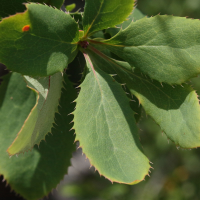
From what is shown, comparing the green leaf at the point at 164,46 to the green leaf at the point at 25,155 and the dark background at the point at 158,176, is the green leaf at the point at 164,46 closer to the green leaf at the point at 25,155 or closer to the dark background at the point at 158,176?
the green leaf at the point at 25,155

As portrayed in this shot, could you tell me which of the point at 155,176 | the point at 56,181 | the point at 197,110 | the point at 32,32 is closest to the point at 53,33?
the point at 32,32

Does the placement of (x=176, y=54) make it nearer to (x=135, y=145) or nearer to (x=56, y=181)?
(x=135, y=145)

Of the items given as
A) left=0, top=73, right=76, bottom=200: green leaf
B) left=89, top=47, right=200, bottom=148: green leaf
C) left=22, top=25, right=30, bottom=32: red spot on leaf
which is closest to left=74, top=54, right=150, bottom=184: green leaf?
left=89, top=47, right=200, bottom=148: green leaf

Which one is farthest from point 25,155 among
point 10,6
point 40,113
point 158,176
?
point 158,176

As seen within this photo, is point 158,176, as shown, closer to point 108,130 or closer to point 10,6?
point 108,130

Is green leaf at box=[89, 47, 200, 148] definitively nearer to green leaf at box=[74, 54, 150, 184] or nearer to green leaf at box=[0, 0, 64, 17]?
green leaf at box=[74, 54, 150, 184]

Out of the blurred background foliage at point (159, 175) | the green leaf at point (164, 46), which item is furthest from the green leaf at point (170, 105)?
the blurred background foliage at point (159, 175)

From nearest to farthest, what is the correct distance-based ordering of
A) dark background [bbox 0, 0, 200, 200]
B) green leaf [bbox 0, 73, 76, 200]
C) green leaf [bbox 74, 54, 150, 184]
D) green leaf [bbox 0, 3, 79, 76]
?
green leaf [bbox 0, 3, 79, 76] → green leaf [bbox 74, 54, 150, 184] → green leaf [bbox 0, 73, 76, 200] → dark background [bbox 0, 0, 200, 200]
